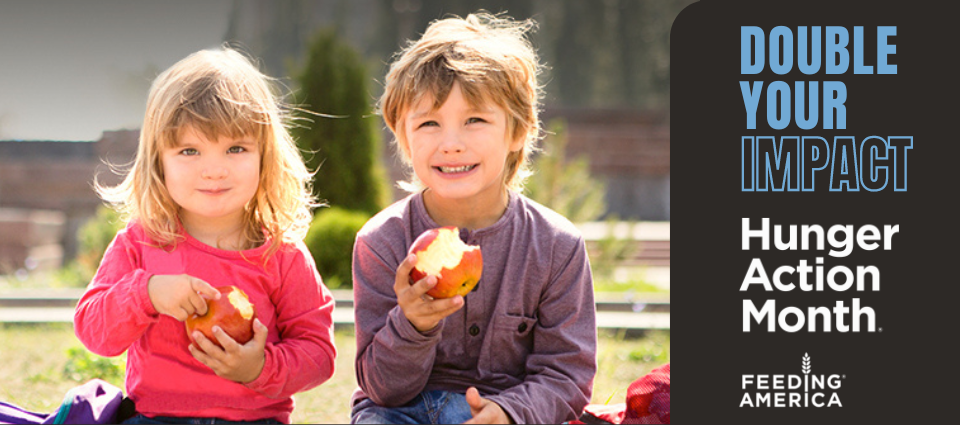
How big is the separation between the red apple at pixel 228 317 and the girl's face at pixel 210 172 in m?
0.26

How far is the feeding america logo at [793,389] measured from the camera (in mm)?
1965

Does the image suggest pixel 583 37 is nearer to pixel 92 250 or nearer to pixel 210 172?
pixel 92 250

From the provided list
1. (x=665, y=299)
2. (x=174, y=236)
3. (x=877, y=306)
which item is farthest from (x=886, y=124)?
(x=665, y=299)

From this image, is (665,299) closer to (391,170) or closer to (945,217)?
(945,217)

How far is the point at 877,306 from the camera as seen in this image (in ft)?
6.43

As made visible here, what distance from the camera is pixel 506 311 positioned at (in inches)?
89.4

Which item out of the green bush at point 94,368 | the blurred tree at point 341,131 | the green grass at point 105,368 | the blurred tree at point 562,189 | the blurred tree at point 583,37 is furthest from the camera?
the blurred tree at point 583,37

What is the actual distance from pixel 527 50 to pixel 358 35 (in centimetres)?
1929

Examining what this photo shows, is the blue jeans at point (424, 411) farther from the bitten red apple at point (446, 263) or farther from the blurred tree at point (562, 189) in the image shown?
the blurred tree at point (562, 189)

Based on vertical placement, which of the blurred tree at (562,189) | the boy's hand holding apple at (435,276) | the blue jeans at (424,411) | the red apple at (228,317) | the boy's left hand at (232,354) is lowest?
the blue jeans at (424,411)

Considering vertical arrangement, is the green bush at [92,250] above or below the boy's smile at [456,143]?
below

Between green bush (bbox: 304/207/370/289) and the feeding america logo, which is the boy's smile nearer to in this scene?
the feeding america logo

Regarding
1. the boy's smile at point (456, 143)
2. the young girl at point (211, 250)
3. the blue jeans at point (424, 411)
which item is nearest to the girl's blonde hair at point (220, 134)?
the young girl at point (211, 250)

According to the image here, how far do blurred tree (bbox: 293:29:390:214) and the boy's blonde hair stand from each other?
16.4 feet
